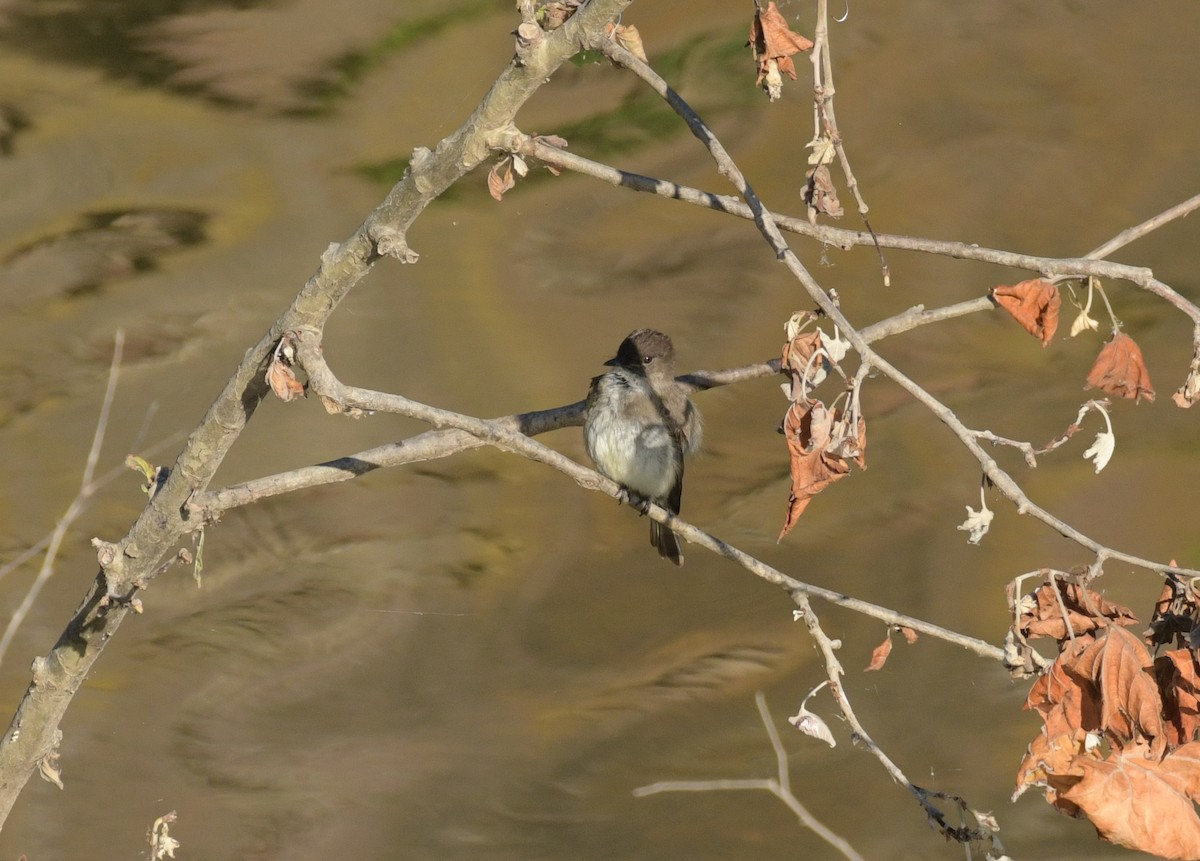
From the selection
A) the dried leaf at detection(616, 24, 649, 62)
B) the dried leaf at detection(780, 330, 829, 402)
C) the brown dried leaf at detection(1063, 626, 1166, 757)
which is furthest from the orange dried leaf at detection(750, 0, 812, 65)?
the brown dried leaf at detection(1063, 626, 1166, 757)

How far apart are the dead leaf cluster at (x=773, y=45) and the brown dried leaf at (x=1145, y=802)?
1.36 m

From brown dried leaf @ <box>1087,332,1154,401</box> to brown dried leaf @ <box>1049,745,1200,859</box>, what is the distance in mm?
650

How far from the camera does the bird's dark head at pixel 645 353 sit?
4.75m

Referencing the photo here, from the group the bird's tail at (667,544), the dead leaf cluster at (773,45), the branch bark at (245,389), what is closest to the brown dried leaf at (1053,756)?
the dead leaf cluster at (773,45)

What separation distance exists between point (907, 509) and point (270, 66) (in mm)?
3387

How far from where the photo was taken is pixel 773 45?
7.54 feet

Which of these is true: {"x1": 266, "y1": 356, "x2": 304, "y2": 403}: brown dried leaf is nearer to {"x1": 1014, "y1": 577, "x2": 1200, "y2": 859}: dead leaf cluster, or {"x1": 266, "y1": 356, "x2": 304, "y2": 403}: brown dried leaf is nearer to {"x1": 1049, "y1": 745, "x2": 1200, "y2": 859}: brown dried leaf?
{"x1": 1014, "y1": 577, "x2": 1200, "y2": 859}: dead leaf cluster

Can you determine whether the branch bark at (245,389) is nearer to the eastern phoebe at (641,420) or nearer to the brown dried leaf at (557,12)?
the brown dried leaf at (557,12)

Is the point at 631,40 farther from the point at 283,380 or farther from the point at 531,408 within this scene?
the point at 531,408

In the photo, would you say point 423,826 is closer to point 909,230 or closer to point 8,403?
point 8,403

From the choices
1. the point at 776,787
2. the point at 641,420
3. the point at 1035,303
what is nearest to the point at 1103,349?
the point at 1035,303

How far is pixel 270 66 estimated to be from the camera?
486 cm

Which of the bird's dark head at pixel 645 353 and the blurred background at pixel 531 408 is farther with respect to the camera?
the blurred background at pixel 531 408

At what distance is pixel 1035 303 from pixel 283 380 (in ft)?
5.00
